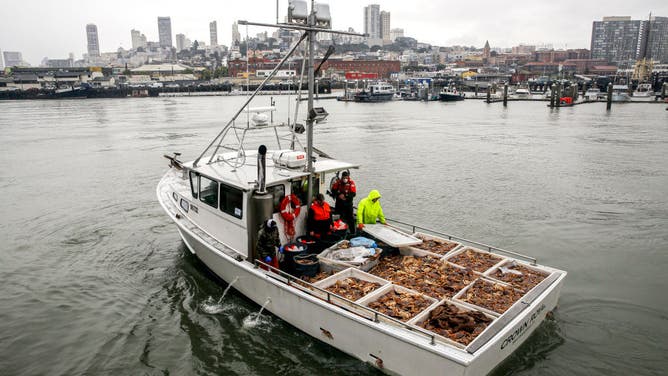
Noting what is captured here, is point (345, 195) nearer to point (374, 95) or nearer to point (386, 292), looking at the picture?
point (386, 292)

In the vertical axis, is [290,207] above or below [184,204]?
above

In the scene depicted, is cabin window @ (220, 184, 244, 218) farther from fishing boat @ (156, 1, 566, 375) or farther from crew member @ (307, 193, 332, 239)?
crew member @ (307, 193, 332, 239)

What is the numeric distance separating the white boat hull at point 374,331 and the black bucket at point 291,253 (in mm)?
424

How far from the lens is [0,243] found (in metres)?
12.9

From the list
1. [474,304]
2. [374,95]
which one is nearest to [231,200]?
[474,304]

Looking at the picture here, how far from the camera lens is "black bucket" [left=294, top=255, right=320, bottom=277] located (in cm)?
761

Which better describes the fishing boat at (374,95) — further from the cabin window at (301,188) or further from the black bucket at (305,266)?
the black bucket at (305,266)

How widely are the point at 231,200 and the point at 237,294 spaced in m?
2.05

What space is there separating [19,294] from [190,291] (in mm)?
3827

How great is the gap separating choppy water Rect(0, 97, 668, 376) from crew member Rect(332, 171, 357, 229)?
8.20ft

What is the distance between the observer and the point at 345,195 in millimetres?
8891

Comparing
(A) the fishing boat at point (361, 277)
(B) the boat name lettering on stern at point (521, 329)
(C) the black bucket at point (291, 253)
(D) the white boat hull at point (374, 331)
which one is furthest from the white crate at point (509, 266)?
(C) the black bucket at point (291, 253)

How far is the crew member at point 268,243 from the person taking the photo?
24.9 ft

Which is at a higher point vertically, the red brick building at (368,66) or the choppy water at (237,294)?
the red brick building at (368,66)
